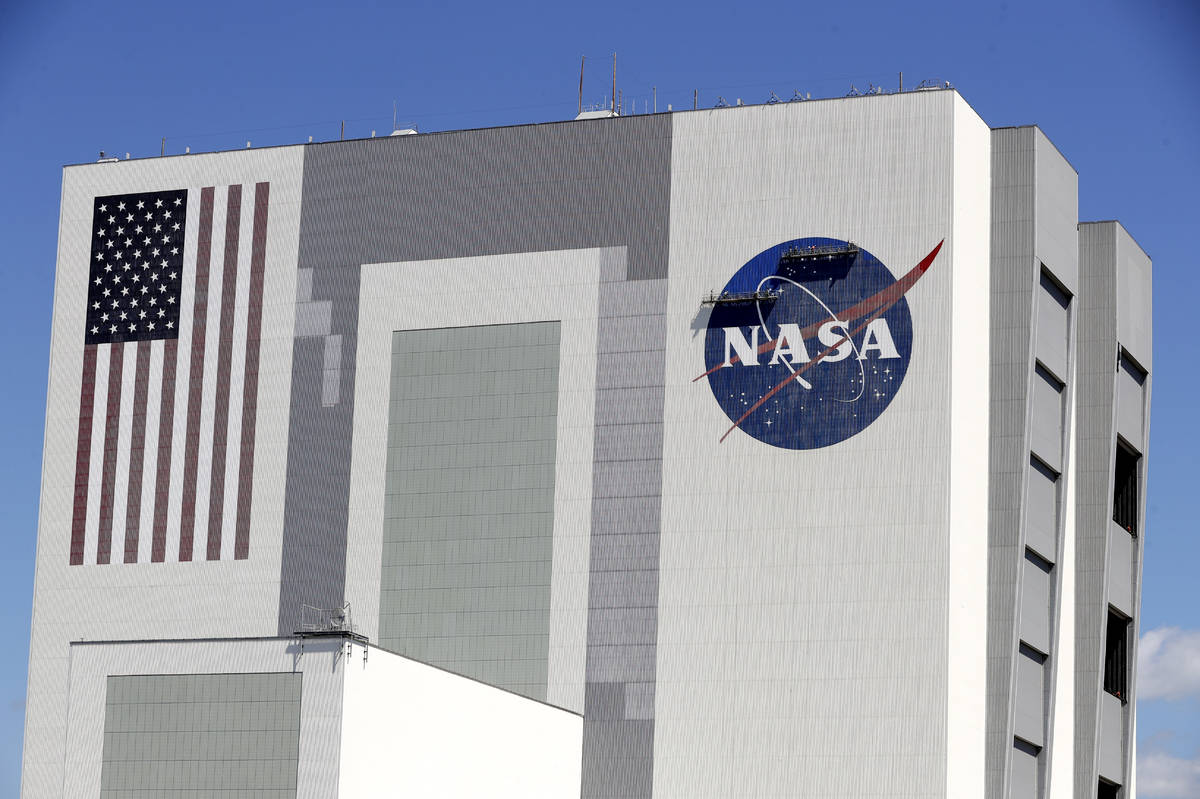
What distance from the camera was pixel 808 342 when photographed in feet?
288

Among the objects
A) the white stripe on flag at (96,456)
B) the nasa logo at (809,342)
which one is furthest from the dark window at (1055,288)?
the white stripe on flag at (96,456)

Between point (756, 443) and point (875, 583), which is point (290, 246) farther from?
point (875, 583)

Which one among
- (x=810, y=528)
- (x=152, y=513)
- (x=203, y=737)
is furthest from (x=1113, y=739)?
(x=152, y=513)

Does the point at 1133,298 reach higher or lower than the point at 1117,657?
higher

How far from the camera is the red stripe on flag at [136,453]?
98500 millimetres

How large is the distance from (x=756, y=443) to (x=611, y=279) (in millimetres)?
11153

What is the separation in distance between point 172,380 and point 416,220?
15.4 meters

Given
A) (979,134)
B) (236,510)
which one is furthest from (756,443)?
(236,510)

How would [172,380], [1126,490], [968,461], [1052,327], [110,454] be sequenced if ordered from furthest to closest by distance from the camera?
1. [1126,490]
2. [110,454]
3. [172,380]
4. [1052,327]
5. [968,461]

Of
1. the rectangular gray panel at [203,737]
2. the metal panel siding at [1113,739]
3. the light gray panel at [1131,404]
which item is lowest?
the rectangular gray panel at [203,737]

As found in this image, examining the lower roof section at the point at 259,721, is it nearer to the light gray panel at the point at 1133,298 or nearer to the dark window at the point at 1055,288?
the dark window at the point at 1055,288

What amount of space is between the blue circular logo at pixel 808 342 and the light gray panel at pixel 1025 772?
1638 centimetres

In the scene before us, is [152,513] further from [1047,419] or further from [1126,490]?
[1126,490]

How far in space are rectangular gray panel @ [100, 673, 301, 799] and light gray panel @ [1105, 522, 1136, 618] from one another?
4568cm
